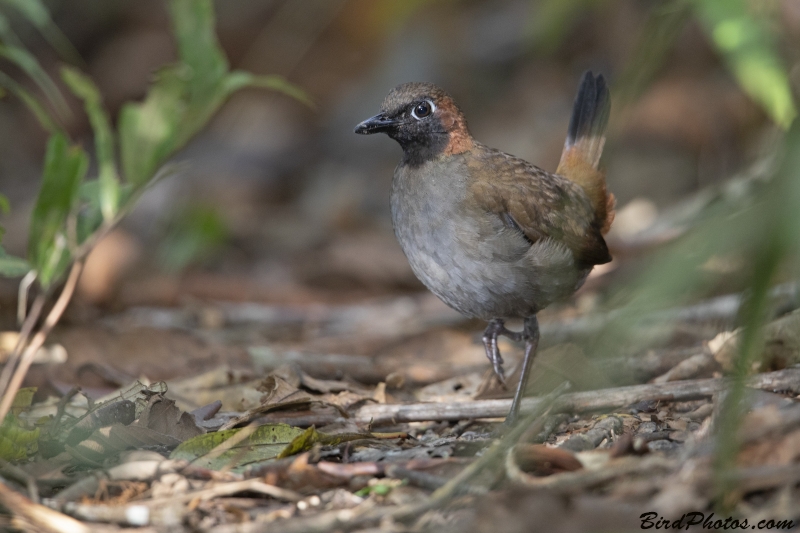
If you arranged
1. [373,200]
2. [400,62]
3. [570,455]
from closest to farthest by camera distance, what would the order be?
[570,455], [373,200], [400,62]

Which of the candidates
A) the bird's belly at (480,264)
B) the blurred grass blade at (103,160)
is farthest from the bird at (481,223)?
the blurred grass blade at (103,160)

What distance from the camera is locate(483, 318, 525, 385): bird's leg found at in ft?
13.8

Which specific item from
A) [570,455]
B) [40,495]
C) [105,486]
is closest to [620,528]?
[570,455]

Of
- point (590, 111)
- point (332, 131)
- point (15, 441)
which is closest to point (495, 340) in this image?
point (590, 111)

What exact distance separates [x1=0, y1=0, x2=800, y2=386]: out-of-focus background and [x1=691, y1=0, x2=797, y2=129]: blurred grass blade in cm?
172

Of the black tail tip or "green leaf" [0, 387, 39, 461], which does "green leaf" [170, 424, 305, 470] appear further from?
the black tail tip

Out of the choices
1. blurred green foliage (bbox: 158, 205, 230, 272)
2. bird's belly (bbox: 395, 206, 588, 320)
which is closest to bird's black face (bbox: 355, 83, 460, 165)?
bird's belly (bbox: 395, 206, 588, 320)

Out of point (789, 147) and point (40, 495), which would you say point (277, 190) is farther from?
point (789, 147)

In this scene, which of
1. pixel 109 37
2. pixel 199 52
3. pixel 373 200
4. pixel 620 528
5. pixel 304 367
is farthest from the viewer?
pixel 109 37

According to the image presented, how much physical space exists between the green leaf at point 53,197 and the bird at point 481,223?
137 centimetres

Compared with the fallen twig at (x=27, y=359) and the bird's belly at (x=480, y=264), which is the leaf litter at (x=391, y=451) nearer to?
the fallen twig at (x=27, y=359)

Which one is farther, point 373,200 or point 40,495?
point 373,200

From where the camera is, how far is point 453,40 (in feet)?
32.6

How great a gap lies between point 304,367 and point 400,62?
642 cm
